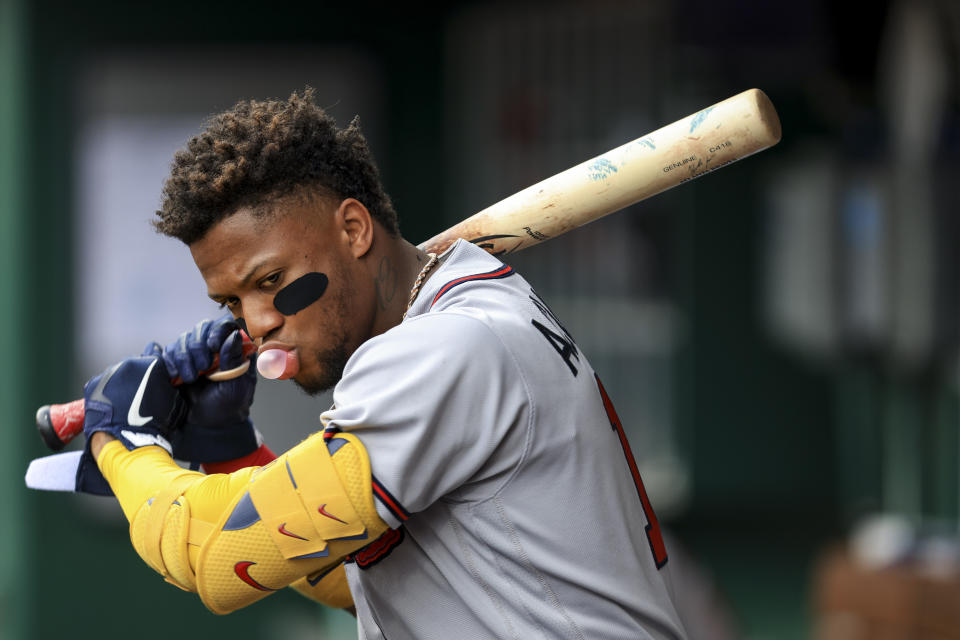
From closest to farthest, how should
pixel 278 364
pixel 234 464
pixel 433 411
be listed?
1. pixel 433 411
2. pixel 278 364
3. pixel 234 464

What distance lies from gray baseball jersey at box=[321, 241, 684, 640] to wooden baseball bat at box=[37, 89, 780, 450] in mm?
268

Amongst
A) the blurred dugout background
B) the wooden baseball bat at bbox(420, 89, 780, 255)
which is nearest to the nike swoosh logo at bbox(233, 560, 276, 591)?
the wooden baseball bat at bbox(420, 89, 780, 255)

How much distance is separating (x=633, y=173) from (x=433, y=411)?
63 cm

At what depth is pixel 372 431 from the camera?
5.69ft

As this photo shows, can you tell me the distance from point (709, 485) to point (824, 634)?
1.03 m

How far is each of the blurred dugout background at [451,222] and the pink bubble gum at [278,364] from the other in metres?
3.82

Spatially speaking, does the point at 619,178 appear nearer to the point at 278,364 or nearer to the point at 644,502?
the point at 644,502

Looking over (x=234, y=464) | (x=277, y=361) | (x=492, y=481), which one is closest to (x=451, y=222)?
(x=234, y=464)

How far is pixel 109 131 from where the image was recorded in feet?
19.5

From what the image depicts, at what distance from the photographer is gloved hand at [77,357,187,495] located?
79.1 inches

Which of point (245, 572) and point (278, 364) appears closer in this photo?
point (245, 572)

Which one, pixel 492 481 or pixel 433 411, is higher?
pixel 433 411

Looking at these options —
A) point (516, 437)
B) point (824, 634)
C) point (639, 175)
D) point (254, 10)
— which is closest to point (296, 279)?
point (516, 437)

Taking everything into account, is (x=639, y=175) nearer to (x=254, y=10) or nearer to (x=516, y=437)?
(x=516, y=437)
